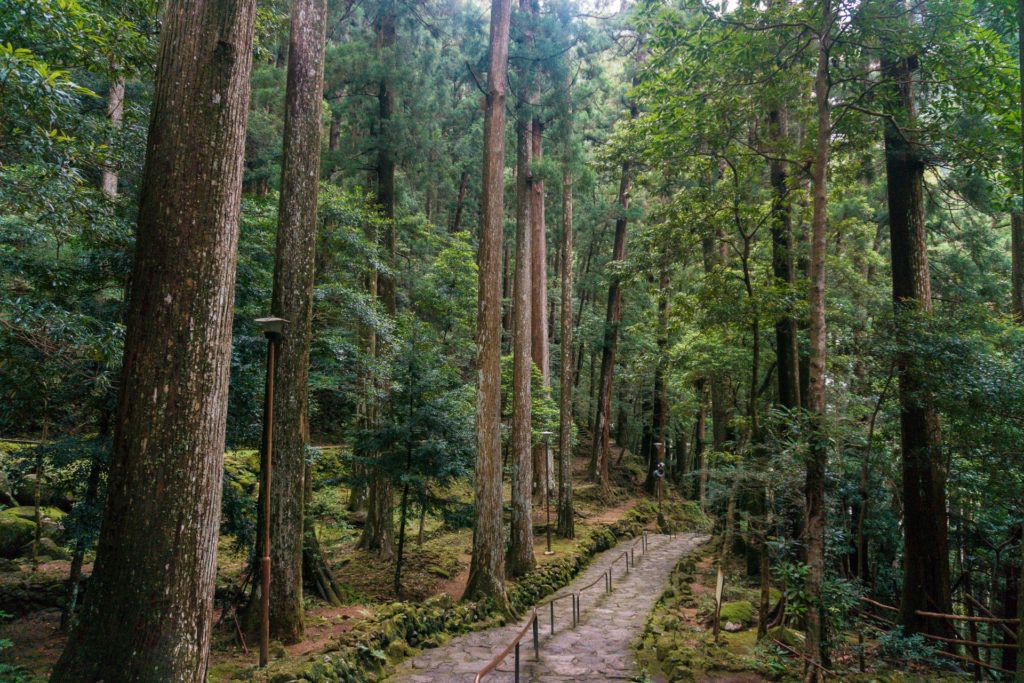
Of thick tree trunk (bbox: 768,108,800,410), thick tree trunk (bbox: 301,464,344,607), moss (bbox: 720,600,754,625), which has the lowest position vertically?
moss (bbox: 720,600,754,625)

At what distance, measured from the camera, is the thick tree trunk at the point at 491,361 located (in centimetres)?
886

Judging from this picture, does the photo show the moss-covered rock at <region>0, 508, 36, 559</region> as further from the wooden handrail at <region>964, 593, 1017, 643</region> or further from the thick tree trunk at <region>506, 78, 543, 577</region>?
the wooden handrail at <region>964, 593, 1017, 643</region>

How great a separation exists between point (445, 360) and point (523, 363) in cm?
159

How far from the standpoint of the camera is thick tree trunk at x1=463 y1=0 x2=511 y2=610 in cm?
886

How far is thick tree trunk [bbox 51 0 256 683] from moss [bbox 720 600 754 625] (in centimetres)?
882

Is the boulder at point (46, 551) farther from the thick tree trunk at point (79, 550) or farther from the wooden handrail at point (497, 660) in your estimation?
the wooden handrail at point (497, 660)

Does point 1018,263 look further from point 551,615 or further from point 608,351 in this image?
point 551,615

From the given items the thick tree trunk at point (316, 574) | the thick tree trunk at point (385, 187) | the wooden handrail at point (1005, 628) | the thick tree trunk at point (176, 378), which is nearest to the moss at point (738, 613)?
the wooden handrail at point (1005, 628)

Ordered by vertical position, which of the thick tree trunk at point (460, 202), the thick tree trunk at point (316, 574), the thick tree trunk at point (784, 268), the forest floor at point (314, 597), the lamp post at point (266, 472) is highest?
the thick tree trunk at point (460, 202)

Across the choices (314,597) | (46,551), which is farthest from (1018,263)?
(46,551)

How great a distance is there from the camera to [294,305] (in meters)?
7.02

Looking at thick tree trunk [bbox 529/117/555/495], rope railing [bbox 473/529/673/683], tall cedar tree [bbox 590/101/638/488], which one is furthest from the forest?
tall cedar tree [bbox 590/101/638/488]

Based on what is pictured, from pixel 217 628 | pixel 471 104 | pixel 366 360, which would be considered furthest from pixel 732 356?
pixel 217 628

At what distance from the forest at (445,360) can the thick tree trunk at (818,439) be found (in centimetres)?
4
